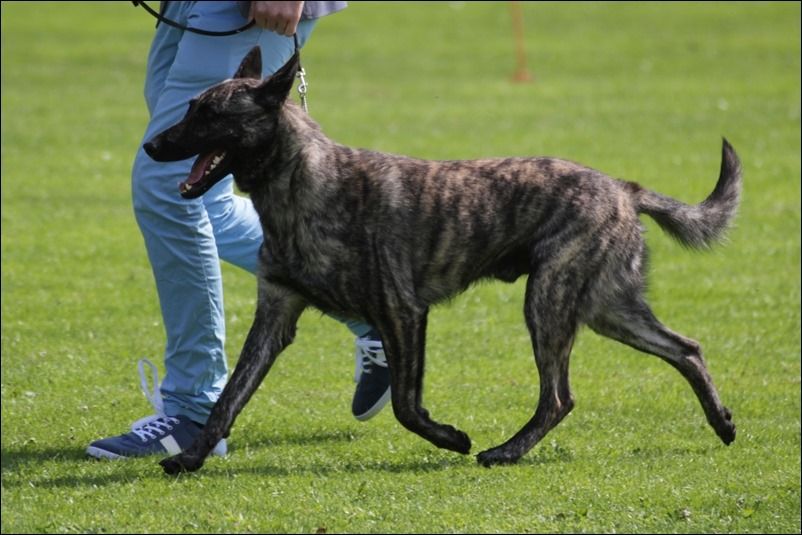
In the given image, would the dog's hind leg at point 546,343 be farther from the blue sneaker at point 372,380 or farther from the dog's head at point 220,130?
the dog's head at point 220,130

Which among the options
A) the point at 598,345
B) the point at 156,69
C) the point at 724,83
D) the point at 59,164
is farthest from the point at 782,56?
the point at 156,69

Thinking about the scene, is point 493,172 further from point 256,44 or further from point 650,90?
point 650,90

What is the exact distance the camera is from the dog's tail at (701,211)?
22.5 ft

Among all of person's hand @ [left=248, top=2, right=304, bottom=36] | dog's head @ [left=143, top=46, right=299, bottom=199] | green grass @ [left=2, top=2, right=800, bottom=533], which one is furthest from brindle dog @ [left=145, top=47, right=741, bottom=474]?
green grass @ [left=2, top=2, right=800, bottom=533]

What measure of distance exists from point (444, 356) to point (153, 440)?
2.72m

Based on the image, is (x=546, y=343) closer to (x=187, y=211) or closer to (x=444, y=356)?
(x=187, y=211)

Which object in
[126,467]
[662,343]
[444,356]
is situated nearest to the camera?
[126,467]

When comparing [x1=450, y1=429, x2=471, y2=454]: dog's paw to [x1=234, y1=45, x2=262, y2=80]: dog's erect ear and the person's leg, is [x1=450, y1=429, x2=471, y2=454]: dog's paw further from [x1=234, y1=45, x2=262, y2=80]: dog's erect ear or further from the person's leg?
[x1=234, y1=45, x2=262, y2=80]: dog's erect ear

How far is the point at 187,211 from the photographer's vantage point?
687cm

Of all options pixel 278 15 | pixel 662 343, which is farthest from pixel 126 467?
pixel 662 343

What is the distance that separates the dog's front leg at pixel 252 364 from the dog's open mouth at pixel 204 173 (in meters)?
0.56

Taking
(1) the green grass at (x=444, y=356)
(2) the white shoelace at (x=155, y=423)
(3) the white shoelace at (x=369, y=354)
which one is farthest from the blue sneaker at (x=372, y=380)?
(2) the white shoelace at (x=155, y=423)

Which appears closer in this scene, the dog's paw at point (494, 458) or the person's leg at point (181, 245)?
the dog's paw at point (494, 458)

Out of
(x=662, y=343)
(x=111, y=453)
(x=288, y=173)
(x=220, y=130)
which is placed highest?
(x=220, y=130)
